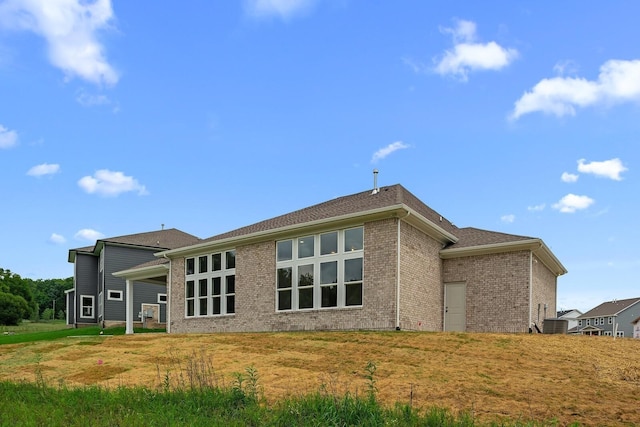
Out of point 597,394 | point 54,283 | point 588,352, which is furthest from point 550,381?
point 54,283

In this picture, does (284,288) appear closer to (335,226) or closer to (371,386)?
(335,226)

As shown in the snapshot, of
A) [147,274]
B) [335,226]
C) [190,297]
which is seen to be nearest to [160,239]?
[147,274]

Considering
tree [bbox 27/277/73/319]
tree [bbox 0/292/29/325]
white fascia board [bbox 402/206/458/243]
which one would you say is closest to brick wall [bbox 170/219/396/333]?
white fascia board [bbox 402/206/458/243]

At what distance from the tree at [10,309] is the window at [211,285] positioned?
127 feet

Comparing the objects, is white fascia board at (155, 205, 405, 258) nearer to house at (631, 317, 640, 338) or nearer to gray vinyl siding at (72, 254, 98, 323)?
gray vinyl siding at (72, 254, 98, 323)

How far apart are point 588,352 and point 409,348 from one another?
3711mm

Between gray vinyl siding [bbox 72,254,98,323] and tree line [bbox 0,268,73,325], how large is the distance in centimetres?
2005

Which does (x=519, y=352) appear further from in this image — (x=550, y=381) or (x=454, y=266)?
(x=454, y=266)

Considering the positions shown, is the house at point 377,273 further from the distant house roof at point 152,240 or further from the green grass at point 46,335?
the distant house roof at point 152,240

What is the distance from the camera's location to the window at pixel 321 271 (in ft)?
56.1

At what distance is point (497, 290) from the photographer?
17.7 m

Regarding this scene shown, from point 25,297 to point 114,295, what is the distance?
118ft

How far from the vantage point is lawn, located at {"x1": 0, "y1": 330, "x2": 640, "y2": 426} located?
7.38m

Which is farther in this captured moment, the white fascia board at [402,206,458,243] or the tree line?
the tree line
